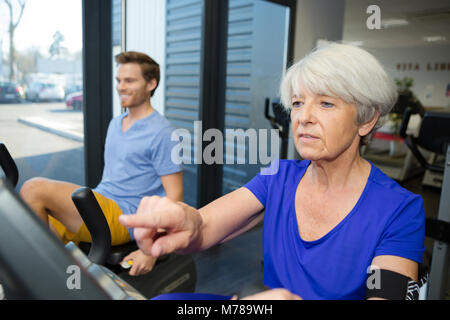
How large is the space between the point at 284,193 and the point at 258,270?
1823mm

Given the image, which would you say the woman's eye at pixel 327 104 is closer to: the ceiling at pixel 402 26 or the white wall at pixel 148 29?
the white wall at pixel 148 29

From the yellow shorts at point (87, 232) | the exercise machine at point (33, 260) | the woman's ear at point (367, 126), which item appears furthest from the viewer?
the yellow shorts at point (87, 232)

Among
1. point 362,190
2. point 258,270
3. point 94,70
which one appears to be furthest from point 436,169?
point 94,70

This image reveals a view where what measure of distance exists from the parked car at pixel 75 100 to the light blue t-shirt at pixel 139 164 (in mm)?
778

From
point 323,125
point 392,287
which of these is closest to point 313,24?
point 323,125

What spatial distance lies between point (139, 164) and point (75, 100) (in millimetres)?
981

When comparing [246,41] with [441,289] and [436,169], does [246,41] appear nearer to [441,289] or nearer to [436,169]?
[436,169]

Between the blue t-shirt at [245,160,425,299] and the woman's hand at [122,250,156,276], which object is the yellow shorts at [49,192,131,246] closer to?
the woman's hand at [122,250,156,276]

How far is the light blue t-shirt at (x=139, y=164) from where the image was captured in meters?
1.89

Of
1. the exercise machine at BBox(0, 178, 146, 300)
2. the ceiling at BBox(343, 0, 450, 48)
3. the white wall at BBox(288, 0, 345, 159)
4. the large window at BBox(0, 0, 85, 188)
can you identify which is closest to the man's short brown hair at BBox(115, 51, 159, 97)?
the large window at BBox(0, 0, 85, 188)

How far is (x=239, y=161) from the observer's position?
389cm

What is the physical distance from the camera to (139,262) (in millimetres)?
1542

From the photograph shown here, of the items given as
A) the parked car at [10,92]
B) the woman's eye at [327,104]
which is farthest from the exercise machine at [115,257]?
the parked car at [10,92]

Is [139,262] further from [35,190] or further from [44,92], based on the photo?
[44,92]
